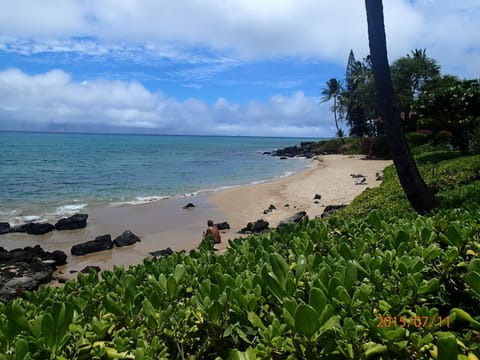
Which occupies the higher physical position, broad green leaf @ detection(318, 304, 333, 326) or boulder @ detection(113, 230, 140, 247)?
broad green leaf @ detection(318, 304, 333, 326)

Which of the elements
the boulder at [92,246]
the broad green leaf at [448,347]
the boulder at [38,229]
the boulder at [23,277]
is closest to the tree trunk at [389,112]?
the broad green leaf at [448,347]

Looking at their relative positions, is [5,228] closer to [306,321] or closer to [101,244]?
[101,244]

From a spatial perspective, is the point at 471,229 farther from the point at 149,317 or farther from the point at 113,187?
the point at 113,187

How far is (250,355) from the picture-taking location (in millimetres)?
1446

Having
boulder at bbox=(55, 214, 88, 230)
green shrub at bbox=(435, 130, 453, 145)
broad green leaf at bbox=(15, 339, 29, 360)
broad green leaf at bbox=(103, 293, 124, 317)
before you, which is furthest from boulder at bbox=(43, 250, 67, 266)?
green shrub at bbox=(435, 130, 453, 145)

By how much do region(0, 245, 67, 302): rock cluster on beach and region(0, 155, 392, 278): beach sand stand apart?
49 centimetres

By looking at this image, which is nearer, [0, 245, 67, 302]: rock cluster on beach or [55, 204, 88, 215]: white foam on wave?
[0, 245, 67, 302]: rock cluster on beach

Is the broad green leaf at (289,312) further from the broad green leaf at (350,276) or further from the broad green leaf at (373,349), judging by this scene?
the broad green leaf at (350,276)

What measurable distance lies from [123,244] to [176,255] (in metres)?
10.4

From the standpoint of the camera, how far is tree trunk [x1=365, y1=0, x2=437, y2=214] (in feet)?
18.9

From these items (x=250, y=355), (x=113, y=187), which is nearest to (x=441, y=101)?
(x=250, y=355)

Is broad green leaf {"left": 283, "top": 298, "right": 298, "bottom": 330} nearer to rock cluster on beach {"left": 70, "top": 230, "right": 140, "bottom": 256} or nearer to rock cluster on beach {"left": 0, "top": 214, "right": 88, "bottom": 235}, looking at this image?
rock cluster on beach {"left": 70, "top": 230, "right": 140, "bottom": 256}
